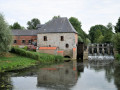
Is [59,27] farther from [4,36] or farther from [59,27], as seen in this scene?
[4,36]

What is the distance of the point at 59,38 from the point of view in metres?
32.3

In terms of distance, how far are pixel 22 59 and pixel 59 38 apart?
33.7 feet

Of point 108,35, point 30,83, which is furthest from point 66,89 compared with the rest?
point 108,35

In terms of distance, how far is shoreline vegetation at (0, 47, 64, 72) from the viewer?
20453mm

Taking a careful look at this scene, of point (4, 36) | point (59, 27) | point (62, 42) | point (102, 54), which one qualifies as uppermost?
point (59, 27)

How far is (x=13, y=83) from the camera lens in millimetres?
13867

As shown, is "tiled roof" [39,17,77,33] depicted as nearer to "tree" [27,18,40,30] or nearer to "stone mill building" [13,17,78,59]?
"stone mill building" [13,17,78,59]

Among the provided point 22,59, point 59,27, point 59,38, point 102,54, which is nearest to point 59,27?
point 59,27

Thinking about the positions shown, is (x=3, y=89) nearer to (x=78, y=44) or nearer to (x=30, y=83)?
(x=30, y=83)

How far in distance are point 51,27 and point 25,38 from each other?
774 centimetres

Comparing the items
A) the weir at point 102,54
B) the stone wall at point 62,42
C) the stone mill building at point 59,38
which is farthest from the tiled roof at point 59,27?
the weir at point 102,54

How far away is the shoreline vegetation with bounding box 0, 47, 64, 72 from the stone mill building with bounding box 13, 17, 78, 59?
A: 11.1 ft

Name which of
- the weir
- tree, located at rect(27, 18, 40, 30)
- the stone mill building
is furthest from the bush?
tree, located at rect(27, 18, 40, 30)

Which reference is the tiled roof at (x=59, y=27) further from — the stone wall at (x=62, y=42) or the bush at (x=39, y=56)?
the bush at (x=39, y=56)
